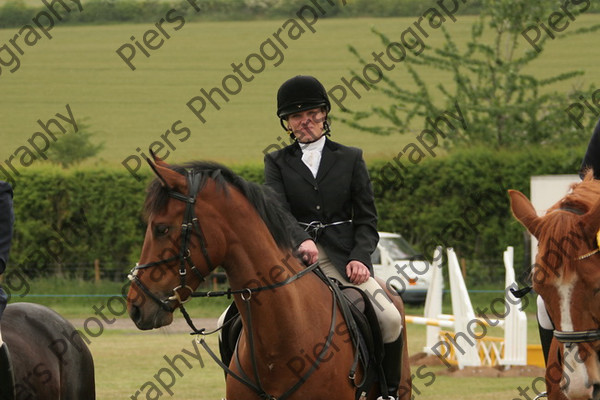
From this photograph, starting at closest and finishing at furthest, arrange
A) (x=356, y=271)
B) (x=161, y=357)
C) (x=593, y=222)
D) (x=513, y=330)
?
(x=593, y=222)
(x=356, y=271)
(x=513, y=330)
(x=161, y=357)

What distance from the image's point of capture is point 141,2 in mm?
43031

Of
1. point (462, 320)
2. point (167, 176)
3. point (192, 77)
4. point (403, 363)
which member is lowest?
point (462, 320)

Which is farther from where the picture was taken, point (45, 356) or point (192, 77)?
point (192, 77)

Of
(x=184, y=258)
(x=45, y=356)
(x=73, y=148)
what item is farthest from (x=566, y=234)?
(x=73, y=148)

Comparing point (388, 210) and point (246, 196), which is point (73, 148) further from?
point (246, 196)

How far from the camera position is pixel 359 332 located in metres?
6.09

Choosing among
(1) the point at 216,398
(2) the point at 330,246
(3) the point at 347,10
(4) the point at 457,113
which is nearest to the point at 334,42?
(3) the point at 347,10

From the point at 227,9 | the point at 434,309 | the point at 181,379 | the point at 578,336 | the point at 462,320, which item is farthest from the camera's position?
the point at 227,9

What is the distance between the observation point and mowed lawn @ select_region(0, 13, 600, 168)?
121ft

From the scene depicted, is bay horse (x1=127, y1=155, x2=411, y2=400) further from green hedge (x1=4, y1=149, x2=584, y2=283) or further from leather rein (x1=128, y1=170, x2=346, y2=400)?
green hedge (x1=4, y1=149, x2=584, y2=283)

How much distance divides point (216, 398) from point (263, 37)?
30.4 metres

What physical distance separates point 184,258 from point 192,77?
34.9 meters

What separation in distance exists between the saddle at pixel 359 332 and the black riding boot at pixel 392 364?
6 cm

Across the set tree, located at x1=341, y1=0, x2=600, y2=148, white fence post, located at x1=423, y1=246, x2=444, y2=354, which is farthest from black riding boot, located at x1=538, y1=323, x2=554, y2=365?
tree, located at x1=341, y1=0, x2=600, y2=148
